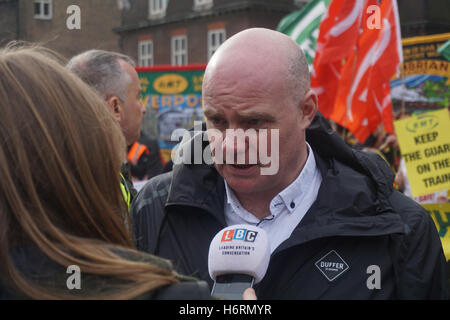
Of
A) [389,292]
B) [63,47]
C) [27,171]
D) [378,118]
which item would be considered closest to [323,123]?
[389,292]

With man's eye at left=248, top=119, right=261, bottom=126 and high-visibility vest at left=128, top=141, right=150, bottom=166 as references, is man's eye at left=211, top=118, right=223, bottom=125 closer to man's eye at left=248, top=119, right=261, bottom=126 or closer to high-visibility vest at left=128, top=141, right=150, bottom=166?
man's eye at left=248, top=119, right=261, bottom=126

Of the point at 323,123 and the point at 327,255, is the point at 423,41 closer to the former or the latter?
the point at 323,123

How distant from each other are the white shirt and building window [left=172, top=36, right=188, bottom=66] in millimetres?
21956

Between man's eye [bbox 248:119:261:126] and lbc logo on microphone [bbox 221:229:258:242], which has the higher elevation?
man's eye [bbox 248:119:261:126]

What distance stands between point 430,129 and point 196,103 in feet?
19.9

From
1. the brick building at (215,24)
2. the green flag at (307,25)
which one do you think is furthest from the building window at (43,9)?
the brick building at (215,24)

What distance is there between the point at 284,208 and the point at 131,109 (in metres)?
1.44

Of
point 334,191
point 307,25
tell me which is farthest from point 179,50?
point 334,191

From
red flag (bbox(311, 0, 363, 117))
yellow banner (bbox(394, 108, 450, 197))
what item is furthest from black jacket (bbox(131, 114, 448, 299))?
red flag (bbox(311, 0, 363, 117))

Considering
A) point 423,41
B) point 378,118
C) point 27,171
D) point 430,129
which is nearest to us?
point 27,171

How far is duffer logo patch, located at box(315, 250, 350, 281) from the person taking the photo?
220 cm

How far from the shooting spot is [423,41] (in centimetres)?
643

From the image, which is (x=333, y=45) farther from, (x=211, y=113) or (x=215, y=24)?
(x=215, y=24)

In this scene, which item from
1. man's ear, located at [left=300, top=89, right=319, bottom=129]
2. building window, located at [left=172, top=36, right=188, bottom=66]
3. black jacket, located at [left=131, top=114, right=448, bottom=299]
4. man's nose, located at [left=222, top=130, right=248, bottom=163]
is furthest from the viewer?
building window, located at [left=172, top=36, right=188, bottom=66]
